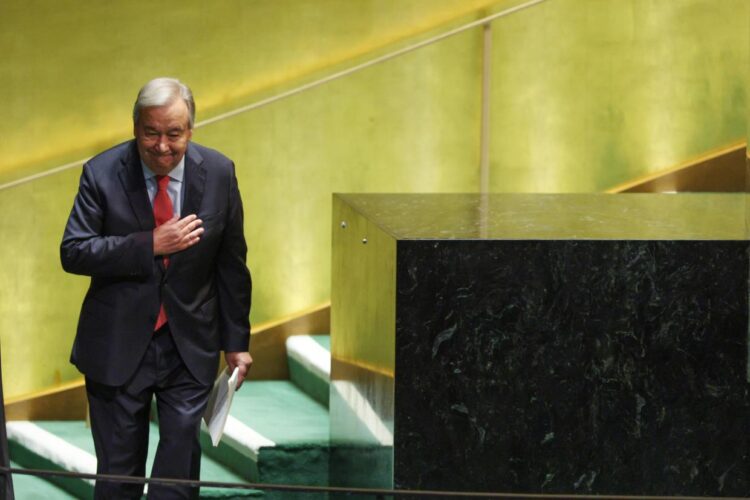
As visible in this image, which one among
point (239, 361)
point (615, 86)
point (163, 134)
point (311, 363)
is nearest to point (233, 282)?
point (239, 361)

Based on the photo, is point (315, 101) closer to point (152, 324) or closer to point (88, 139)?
point (88, 139)

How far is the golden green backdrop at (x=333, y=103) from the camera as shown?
6.33 meters

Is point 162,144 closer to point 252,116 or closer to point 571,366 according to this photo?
point 571,366

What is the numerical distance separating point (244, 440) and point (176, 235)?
1.73 meters

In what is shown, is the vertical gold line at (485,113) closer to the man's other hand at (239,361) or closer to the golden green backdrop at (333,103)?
the golden green backdrop at (333,103)

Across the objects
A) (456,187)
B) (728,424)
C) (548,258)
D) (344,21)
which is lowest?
(728,424)

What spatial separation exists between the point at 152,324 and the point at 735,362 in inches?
52.7

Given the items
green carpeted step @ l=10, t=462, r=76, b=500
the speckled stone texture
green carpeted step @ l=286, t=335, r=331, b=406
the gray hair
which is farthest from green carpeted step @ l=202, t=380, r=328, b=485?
the gray hair

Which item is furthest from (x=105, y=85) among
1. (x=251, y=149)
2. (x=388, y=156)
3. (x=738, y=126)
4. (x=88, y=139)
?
(x=738, y=126)

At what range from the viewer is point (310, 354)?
6.04 metres

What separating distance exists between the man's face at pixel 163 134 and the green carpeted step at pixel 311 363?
7.15 feet

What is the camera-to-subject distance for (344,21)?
662 centimetres

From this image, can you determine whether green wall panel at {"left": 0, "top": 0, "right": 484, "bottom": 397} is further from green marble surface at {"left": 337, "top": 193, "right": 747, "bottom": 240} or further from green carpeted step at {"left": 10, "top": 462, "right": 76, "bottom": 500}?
green marble surface at {"left": 337, "top": 193, "right": 747, "bottom": 240}

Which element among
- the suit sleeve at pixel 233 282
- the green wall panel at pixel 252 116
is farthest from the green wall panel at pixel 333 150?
the suit sleeve at pixel 233 282
